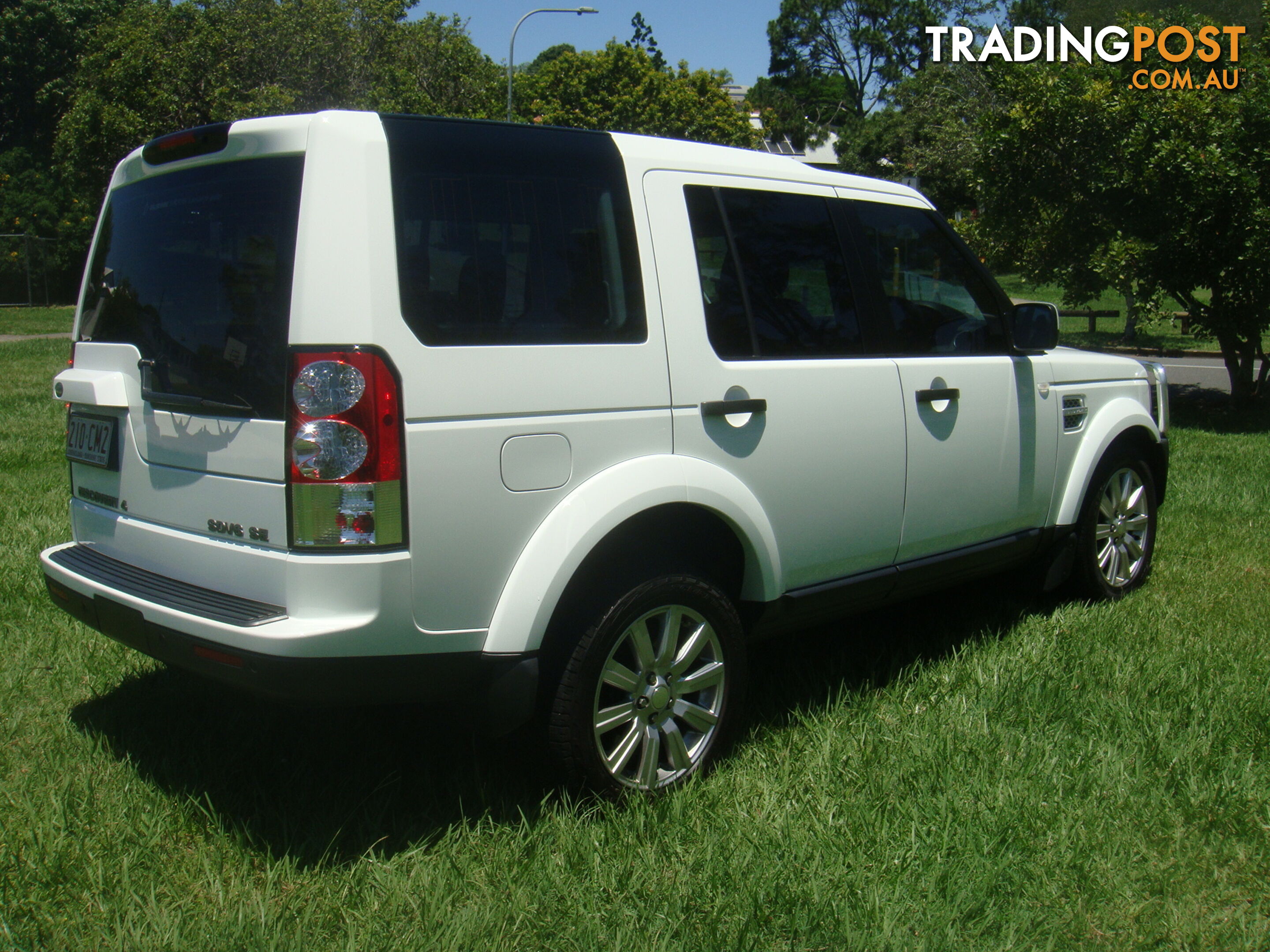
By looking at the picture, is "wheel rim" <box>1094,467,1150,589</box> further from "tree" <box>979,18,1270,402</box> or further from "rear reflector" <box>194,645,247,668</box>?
"tree" <box>979,18,1270,402</box>

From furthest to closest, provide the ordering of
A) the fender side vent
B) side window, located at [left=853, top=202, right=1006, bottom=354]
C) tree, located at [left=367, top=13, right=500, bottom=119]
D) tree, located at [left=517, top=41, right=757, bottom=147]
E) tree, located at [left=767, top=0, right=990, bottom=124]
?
tree, located at [left=767, top=0, right=990, bottom=124], tree, located at [left=517, top=41, right=757, bottom=147], tree, located at [left=367, top=13, right=500, bottom=119], the fender side vent, side window, located at [left=853, top=202, right=1006, bottom=354]

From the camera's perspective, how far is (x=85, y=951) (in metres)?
2.54

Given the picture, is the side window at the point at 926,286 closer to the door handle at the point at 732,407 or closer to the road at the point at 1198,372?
the door handle at the point at 732,407

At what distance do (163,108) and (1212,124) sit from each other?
2183cm

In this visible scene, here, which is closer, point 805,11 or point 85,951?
point 85,951

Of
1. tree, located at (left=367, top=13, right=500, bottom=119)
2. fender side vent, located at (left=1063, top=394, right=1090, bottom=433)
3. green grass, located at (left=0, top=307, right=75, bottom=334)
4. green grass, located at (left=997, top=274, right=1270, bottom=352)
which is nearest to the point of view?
fender side vent, located at (left=1063, top=394, right=1090, bottom=433)

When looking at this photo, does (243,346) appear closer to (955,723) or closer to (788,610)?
(788,610)

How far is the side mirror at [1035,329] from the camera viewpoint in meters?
4.46

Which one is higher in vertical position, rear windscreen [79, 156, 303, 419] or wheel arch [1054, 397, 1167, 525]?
rear windscreen [79, 156, 303, 419]

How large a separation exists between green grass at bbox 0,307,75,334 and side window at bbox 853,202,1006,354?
75.6ft

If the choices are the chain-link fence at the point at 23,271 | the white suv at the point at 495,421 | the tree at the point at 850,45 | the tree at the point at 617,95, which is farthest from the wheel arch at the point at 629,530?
the tree at the point at 850,45

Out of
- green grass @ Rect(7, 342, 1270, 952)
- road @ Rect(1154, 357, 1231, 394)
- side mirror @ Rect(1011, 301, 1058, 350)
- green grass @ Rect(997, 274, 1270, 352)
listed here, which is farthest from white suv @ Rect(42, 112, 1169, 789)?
road @ Rect(1154, 357, 1231, 394)

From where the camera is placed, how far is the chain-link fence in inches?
1245

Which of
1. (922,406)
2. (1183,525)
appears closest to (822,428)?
(922,406)
